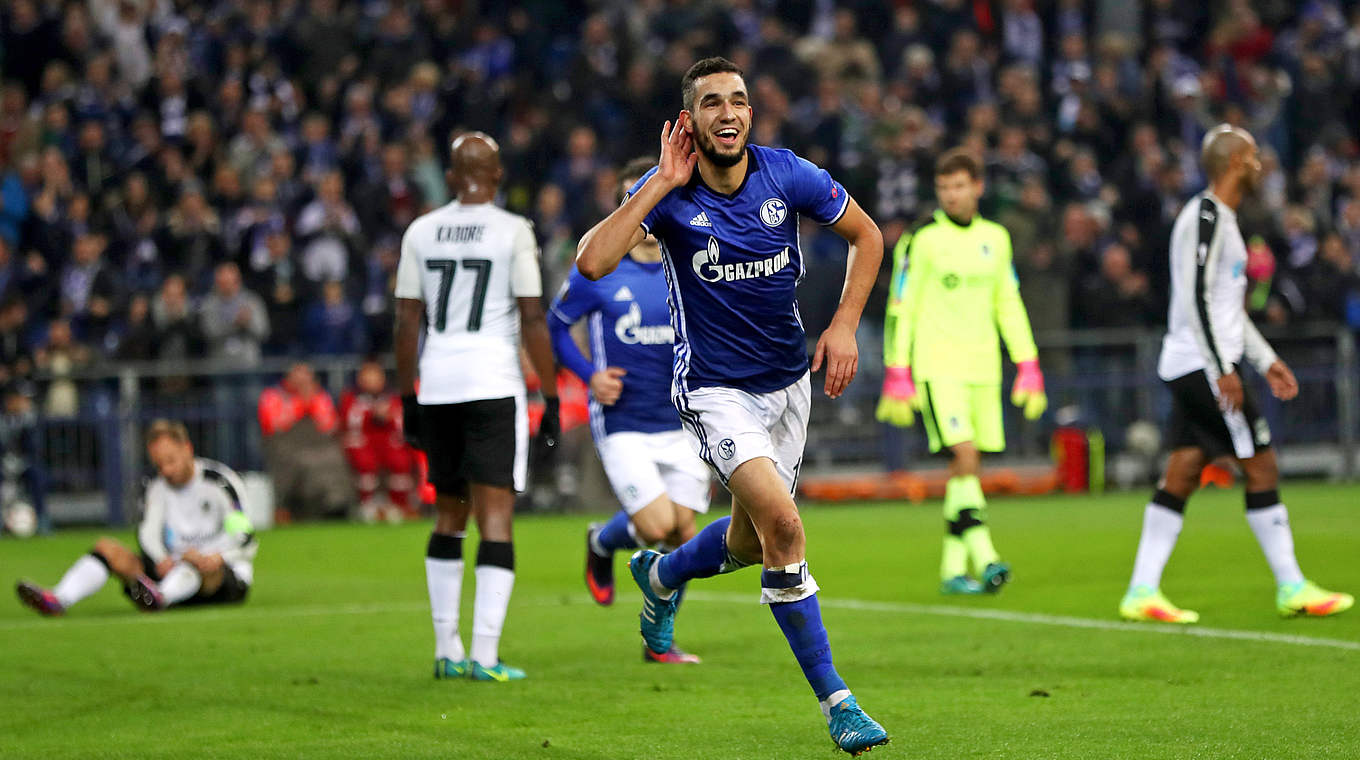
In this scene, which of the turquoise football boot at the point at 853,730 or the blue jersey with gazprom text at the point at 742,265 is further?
the blue jersey with gazprom text at the point at 742,265

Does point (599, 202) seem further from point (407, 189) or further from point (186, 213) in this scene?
point (186, 213)

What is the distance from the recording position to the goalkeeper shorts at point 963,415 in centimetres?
1184

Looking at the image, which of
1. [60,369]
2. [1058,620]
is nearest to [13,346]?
[60,369]

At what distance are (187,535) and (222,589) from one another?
0.42 metres

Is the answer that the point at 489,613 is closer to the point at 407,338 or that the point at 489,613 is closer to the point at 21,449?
the point at 407,338

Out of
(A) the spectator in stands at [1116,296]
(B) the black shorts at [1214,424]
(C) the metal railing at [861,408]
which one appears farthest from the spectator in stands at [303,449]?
(B) the black shorts at [1214,424]

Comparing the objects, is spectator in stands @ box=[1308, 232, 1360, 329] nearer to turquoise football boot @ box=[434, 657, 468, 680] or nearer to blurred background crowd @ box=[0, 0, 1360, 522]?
blurred background crowd @ box=[0, 0, 1360, 522]

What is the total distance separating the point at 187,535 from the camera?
12.4 metres

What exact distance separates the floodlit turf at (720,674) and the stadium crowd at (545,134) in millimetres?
7223

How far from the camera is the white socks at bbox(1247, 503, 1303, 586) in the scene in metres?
9.84

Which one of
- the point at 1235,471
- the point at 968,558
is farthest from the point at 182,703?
the point at 1235,471

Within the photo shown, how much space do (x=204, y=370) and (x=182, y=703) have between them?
1293 cm

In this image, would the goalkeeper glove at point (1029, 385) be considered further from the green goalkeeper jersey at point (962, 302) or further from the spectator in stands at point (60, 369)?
the spectator in stands at point (60, 369)

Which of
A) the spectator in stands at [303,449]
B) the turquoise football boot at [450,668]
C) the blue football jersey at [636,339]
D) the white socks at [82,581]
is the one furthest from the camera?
the spectator in stands at [303,449]
